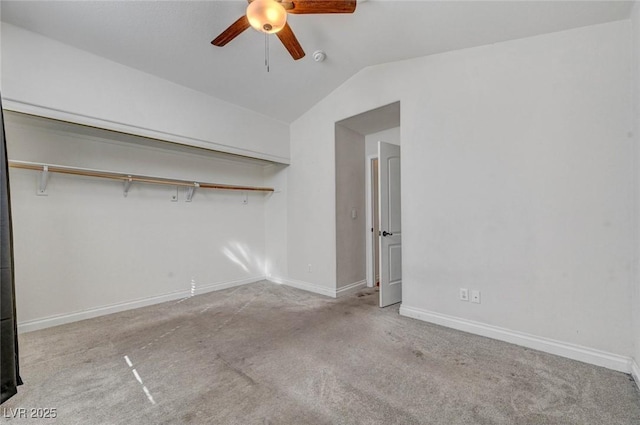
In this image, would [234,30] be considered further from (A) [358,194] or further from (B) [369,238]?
(B) [369,238]

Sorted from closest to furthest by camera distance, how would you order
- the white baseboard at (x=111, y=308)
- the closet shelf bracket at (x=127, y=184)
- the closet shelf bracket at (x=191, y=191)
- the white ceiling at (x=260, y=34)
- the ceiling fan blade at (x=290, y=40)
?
the ceiling fan blade at (x=290, y=40) → the white ceiling at (x=260, y=34) → the white baseboard at (x=111, y=308) → the closet shelf bracket at (x=127, y=184) → the closet shelf bracket at (x=191, y=191)

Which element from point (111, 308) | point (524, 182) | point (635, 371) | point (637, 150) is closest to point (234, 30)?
point (524, 182)

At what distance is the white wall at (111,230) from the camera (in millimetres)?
2836

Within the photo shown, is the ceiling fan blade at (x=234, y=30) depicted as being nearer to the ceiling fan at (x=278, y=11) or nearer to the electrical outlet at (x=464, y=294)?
the ceiling fan at (x=278, y=11)

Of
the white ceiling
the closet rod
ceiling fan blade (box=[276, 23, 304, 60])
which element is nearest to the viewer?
ceiling fan blade (box=[276, 23, 304, 60])

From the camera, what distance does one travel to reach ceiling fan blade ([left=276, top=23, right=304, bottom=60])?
6.75 ft

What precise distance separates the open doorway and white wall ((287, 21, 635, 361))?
2.25 feet

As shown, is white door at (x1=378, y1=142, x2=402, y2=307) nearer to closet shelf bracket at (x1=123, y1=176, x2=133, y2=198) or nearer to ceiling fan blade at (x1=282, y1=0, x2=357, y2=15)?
ceiling fan blade at (x1=282, y1=0, x2=357, y2=15)

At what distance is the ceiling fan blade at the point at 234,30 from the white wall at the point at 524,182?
1.90 metres

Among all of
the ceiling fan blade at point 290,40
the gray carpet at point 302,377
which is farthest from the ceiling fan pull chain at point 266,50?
the gray carpet at point 302,377

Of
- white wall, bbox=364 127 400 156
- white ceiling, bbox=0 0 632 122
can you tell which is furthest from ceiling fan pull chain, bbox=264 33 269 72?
white wall, bbox=364 127 400 156

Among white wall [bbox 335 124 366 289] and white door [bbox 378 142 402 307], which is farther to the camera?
white wall [bbox 335 124 366 289]

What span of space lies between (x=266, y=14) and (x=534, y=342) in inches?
130

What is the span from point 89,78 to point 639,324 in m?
4.96
